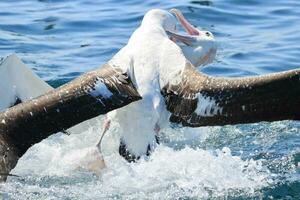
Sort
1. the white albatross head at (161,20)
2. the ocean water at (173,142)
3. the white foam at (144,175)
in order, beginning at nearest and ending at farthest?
the white foam at (144,175) < the ocean water at (173,142) < the white albatross head at (161,20)

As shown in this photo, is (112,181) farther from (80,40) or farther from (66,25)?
(66,25)

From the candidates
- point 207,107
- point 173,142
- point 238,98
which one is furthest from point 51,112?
point 173,142

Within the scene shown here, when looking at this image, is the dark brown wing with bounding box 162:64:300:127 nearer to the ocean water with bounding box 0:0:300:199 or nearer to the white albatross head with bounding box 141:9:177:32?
the ocean water with bounding box 0:0:300:199

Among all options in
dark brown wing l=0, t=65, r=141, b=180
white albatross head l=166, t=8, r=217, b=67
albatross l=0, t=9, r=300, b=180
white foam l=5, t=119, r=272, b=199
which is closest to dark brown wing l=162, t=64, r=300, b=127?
albatross l=0, t=9, r=300, b=180

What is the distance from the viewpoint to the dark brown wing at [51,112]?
7664 millimetres

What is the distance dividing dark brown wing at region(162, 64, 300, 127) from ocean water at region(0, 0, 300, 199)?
435 millimetres

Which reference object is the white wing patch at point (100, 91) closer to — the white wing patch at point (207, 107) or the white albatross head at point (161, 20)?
the white wing patch at point (207, 107)

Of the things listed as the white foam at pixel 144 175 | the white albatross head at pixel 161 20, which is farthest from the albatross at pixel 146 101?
the white albatross head at pixel 161 20

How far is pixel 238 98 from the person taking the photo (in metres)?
7.90

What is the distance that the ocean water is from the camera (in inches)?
310

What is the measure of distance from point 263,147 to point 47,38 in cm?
547

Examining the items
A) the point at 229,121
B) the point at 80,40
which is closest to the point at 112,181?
the point at 229,121

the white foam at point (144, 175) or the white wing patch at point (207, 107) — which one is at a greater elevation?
the white wing patch at point (207, 107)

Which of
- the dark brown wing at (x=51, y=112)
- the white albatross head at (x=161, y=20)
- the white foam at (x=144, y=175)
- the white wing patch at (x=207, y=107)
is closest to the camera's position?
the dark brown wing at (x=51, y=112)
